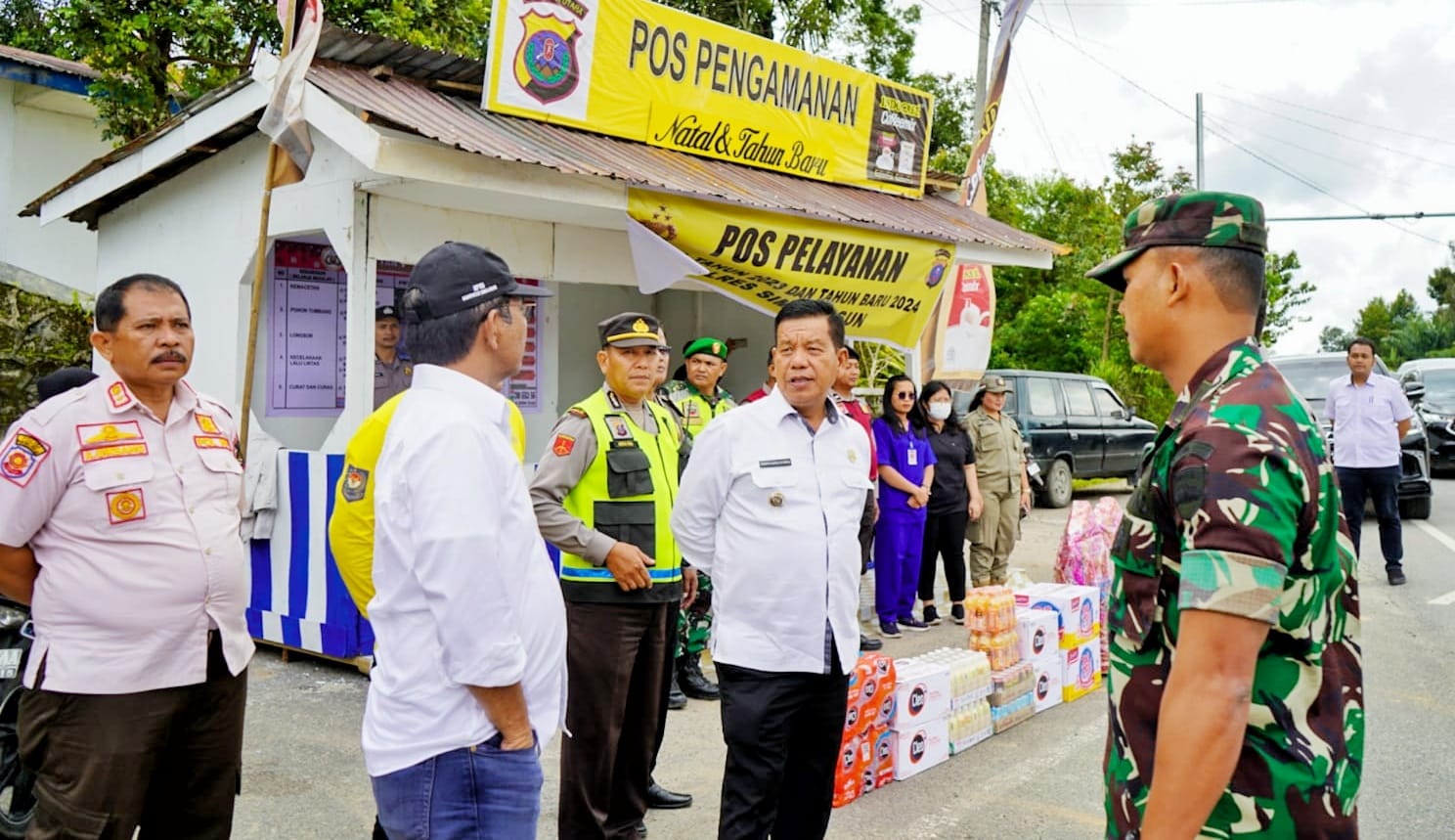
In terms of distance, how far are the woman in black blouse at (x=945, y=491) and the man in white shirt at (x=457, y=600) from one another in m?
6.12

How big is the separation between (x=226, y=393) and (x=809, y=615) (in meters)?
4.91

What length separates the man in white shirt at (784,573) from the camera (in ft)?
10.6

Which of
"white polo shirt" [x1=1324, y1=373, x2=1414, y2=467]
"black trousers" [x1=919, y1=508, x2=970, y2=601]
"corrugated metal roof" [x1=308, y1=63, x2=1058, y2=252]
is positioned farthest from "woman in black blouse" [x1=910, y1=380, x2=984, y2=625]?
"white polo shirt" [x1=1324, y1=373, x2=1414, y2=467]

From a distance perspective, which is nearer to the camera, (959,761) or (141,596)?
(141,596)

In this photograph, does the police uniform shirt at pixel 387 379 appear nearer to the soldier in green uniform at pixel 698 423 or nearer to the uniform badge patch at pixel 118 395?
the soldier in green uniform at pixel 698 423

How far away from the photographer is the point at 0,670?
3.83m

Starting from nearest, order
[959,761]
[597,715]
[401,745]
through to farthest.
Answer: [401,745]
[597,715]
[959,761]

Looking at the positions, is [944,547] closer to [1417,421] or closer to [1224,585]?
[1417,421]

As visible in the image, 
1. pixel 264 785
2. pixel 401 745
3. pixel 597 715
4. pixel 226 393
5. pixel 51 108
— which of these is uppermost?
pixel 51 108

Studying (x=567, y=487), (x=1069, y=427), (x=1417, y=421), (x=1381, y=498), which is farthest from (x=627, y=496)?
(x=1069, y=427)

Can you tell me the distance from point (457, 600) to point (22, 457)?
1504 mm

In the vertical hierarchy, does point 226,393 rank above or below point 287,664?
above

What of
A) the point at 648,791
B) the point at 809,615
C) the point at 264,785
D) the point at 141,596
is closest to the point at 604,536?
the point at 809,615

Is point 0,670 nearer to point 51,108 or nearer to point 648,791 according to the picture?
point 648,791
